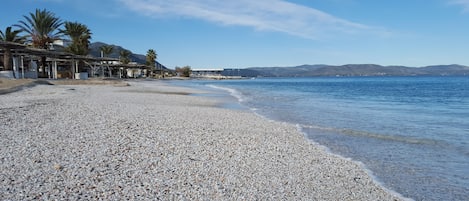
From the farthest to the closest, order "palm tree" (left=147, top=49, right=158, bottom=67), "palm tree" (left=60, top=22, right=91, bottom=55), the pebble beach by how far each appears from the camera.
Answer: "palm tree" (left=147, top=49, right=158, bottom=67) < "palm tree" (left=60, top=22, right=91, bottom=55) < the pebble beach

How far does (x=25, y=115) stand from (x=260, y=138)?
254 inches

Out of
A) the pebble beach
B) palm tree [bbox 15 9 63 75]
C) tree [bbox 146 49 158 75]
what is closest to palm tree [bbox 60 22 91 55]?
palm tree [bbox 15 9 63 75]

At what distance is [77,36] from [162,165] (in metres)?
51.0

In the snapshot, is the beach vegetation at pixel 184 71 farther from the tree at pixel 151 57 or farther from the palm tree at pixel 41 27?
the palm tree at pixel 41 27

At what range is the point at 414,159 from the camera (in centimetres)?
689

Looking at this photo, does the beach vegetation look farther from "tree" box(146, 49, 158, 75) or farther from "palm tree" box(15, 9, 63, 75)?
"palm tree" box(15, 9, 63, 75)

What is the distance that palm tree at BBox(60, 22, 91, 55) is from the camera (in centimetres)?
4731

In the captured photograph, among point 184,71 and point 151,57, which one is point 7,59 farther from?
point 184,71

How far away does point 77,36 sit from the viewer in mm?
49875

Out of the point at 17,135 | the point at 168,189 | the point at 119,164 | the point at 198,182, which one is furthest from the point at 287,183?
the point at 17,135

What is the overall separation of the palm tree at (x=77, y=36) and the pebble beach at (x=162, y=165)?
42708mm

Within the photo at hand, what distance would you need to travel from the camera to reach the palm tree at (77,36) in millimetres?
47312

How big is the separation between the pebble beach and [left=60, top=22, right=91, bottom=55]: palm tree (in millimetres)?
42708

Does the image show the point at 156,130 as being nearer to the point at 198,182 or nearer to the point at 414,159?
the point at 198,182
